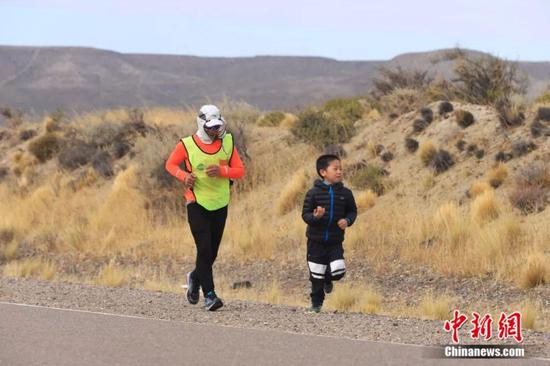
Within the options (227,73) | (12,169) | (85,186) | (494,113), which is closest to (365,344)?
(494,113)

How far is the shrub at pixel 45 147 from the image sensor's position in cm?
3744

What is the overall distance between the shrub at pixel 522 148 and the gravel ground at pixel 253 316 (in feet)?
32.4

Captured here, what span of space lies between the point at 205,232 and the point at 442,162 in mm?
12079

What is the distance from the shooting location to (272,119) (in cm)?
3388

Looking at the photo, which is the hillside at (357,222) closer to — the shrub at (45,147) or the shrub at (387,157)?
the shrub at (387,157)

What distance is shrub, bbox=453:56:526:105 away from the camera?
26938 mm

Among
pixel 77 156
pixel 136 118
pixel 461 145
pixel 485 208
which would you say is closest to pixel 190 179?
pixel 485 208

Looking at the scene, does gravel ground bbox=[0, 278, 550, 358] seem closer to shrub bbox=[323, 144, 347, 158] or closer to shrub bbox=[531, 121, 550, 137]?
shrub bbox=[531, 121, 550, 137]

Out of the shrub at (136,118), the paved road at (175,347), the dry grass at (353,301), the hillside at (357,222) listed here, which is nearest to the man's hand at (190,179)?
the paved road at (175,347)

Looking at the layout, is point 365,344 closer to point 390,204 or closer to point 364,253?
point 364,253

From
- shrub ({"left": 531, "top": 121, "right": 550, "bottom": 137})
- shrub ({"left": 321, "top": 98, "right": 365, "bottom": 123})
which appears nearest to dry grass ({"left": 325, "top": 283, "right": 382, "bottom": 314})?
shrub ({"left": 531, "top": 121, "right": 550, "bottom": 137})

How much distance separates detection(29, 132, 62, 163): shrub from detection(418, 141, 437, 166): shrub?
54.9 ft

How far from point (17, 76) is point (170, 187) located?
10302cm

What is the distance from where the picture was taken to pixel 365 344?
9695mm
